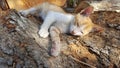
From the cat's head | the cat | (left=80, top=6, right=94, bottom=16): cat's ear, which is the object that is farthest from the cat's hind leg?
(left=80, top=6, right=94, bottom=16): cat's ear

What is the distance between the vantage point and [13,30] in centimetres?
259

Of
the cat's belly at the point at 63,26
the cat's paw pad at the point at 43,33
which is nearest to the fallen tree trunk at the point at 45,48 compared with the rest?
the cat's paw pad at the point at 43,33

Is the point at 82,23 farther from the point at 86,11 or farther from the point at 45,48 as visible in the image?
the point at 45,48

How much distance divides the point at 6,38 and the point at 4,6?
660mm

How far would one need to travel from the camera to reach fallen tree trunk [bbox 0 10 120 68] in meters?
2.38

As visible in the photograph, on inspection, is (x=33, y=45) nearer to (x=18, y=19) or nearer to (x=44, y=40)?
(x=44, y=40)

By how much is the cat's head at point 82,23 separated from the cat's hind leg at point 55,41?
7.4 inches

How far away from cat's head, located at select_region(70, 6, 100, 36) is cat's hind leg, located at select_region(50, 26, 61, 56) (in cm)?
19

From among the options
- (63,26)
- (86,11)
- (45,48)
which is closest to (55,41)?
(45,48)

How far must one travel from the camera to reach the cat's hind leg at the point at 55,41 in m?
2.47

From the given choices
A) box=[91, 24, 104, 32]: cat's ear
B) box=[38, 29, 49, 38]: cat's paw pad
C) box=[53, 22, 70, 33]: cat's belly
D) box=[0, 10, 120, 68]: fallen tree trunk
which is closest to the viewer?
box=[0, 10, 120, 68]: fallen tree trunk

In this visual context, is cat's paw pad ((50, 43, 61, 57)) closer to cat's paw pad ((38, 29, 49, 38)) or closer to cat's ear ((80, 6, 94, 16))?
cat's paw pad ((38, 29, 49, 38))

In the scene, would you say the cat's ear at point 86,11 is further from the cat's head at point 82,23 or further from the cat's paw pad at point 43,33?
the cat's paw pad at point 43,33

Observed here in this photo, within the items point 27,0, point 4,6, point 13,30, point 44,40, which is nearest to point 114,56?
point 44,40
